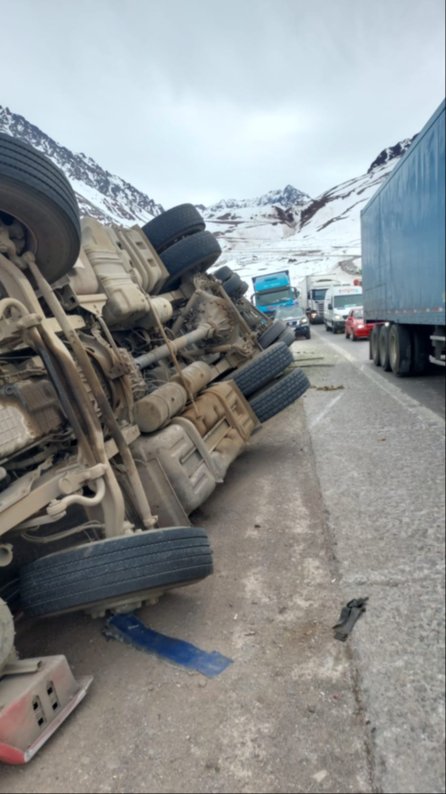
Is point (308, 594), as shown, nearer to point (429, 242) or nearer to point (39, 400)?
point (39, 400)

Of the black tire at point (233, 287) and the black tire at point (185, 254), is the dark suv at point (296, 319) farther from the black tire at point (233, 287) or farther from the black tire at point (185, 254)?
the black tire at point (185, 254)

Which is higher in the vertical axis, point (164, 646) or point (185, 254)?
point (185, 254)

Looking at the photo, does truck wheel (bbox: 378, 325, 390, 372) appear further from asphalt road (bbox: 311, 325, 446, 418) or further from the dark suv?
the dark suv

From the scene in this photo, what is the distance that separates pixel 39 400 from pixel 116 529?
774 millimetres

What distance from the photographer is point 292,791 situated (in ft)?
5.41

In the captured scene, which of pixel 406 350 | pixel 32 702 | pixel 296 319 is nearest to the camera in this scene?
pixel 32 702

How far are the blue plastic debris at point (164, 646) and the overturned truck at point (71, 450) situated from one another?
15 cm

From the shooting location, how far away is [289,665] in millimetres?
2268

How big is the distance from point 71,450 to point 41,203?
1309 millimetres

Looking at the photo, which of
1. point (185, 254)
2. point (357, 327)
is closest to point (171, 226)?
point (185, 254)

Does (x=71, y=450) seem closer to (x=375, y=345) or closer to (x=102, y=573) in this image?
(x=102, y=573)

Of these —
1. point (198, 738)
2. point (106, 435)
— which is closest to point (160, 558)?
point (198, 738)

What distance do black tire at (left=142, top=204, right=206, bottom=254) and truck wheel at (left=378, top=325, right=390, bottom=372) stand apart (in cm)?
504

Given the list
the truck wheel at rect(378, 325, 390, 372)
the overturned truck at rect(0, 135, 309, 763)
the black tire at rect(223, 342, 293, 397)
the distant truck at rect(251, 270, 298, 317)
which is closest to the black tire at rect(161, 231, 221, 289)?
the black tire at rect(223, 342, 293, 397)
